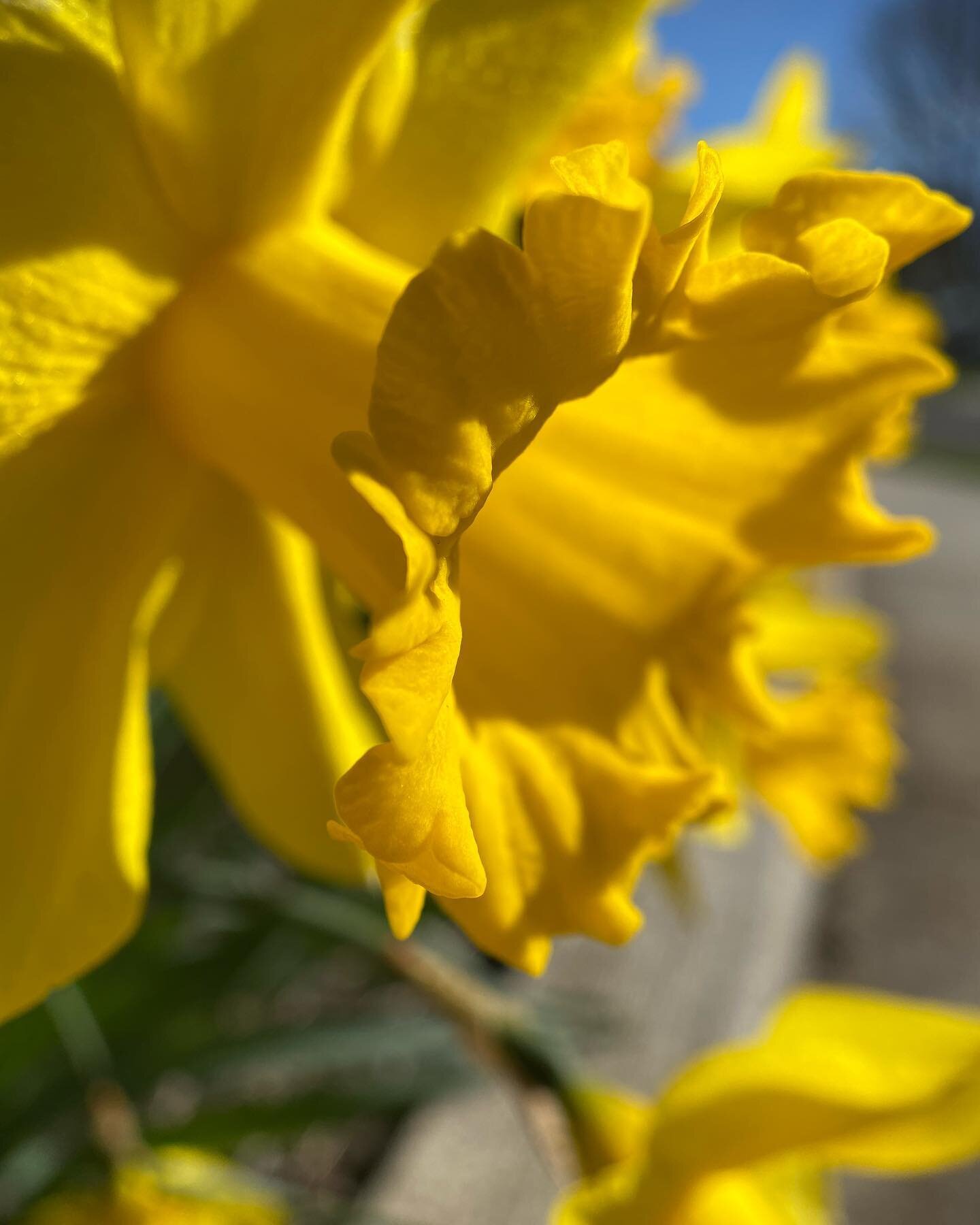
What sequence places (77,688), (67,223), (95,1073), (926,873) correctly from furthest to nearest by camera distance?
1. (926,873)
2. (95,1073)
3. (77,688)
4. (67,223)

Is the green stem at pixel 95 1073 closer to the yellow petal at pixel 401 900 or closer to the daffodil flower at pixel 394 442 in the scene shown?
the daffodil flower at pixel 394 442

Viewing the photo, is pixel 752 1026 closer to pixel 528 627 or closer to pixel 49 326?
pixel 528 627

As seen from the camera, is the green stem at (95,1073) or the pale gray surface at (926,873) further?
the pale gray surface at (926,873)

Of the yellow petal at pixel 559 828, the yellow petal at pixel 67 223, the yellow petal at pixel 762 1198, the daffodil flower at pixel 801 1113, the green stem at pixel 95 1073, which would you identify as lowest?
the green stem at pixel 95 1073

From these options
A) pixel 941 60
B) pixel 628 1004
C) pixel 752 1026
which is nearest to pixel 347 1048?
pixel 628 1004

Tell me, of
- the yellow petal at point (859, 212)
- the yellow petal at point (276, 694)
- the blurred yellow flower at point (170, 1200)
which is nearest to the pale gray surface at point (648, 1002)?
the blurred yellow flower at point (170, 1200)

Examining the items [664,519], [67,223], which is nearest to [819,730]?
[664,519]

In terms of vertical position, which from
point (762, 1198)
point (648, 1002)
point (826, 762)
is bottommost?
point (648, 1002)

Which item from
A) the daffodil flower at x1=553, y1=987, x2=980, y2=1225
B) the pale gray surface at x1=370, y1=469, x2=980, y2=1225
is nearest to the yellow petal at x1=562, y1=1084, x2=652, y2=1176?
the daffodil flower at x1=553, y1=987, x2=980, y2=1225

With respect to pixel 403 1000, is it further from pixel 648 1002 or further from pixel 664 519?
pixel 664 519
